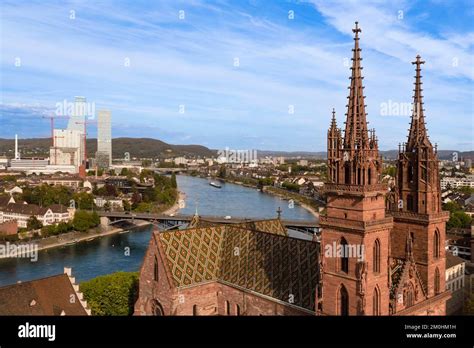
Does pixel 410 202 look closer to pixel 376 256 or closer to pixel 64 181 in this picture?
pixel 376 256

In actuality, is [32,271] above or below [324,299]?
below

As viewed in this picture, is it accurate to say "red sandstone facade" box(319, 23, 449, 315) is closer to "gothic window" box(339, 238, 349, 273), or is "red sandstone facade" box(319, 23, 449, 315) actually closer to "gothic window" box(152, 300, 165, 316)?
"gothic window" box(339, 238, 349, 273)

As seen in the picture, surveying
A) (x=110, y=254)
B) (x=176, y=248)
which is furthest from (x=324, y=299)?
(x=110, y=254)

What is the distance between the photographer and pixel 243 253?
1085 inches

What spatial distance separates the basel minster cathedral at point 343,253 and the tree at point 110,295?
6.84 metres

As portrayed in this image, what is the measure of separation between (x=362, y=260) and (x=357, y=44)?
882cm

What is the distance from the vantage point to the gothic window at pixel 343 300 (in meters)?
19.7

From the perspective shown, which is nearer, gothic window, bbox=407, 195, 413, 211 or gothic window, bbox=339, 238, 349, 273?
gothic window, bbox=339, 238, 349, 273

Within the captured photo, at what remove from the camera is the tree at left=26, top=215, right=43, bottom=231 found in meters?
79.7

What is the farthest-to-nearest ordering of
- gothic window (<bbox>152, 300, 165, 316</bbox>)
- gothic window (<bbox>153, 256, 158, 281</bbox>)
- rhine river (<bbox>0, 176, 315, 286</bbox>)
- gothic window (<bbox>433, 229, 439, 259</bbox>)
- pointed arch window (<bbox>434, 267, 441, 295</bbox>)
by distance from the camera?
rhine river (<bbox>0, 176, 315, 286</bbox>)
gothic window (<bbox>153, 256, 158, 281</bbox>)
gothic window (<bbox>152, 300, 165, 316</bbox>)
pointed arch window (<bbox>434, 267, 441, 295</bbox>)
gothic window (<bbox>433, 229, 439, 259</bbox>)

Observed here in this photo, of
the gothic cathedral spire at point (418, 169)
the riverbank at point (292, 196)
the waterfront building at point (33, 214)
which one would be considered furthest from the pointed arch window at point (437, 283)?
the riverbank at point (292, 196)

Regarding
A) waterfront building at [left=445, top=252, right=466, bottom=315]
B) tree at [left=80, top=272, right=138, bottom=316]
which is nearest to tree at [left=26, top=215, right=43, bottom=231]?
tree at [left=80, top=272, right=138, bottom=316]

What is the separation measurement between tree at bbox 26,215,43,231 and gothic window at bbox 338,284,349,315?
6984 centimetres
